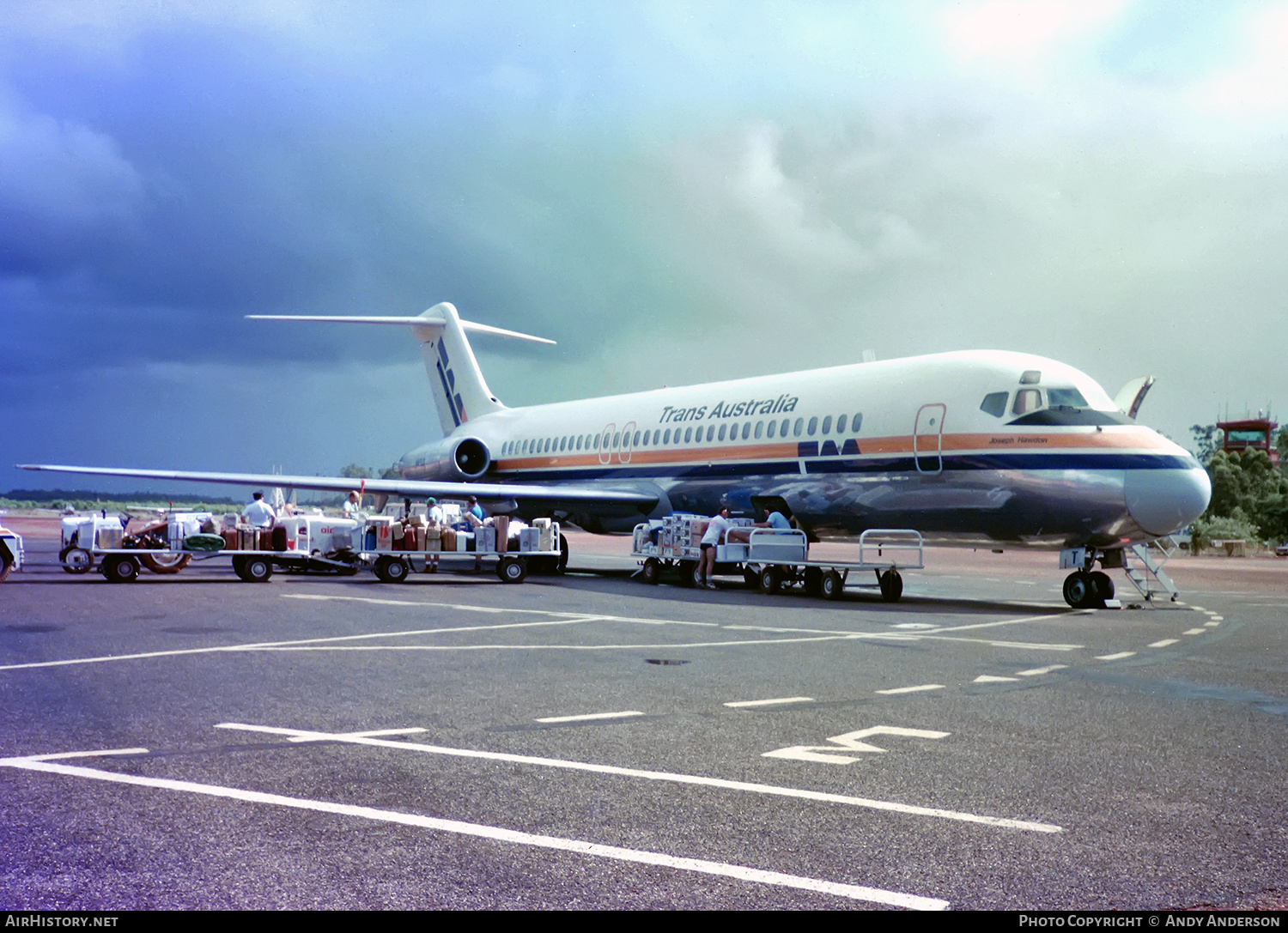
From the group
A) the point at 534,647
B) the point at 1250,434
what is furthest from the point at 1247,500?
the point at 534,647

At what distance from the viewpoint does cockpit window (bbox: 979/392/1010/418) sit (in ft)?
57.9

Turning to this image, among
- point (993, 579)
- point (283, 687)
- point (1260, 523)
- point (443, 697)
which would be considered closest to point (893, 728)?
point (443, 697)

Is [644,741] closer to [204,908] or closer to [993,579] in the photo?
[204,908]

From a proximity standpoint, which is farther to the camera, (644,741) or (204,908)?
(644,741)

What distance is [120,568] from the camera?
63.1 feet

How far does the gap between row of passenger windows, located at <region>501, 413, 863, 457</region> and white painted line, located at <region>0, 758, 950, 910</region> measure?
1561cm

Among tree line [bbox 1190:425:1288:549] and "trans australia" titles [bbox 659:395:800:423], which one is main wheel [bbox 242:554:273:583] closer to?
"trans australia" titles [bbox 659:395:800:423]

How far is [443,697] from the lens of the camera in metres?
7.92

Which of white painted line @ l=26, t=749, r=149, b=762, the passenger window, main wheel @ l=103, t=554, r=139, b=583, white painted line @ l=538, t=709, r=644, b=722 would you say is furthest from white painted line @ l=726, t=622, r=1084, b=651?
main wheel @ l=103, t=554, r=139, b=583

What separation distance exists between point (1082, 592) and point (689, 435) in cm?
938

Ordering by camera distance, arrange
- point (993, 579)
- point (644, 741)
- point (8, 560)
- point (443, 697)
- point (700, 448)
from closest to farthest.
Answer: point (644, 741) < point (443, 697) < point (8, 560) < point (700, 448) < point (993, 579)

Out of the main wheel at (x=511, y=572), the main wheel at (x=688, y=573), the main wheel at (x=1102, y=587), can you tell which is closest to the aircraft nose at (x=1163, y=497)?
the main wheel at (x=1102, y=587)

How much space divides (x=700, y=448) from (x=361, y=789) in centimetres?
1872

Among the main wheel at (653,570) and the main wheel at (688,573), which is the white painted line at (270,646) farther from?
the main wheel at (653,570)
